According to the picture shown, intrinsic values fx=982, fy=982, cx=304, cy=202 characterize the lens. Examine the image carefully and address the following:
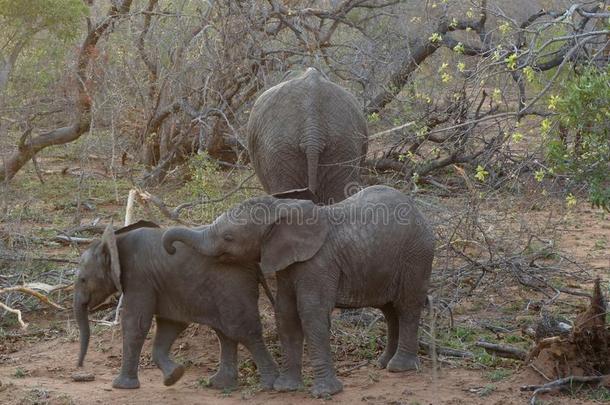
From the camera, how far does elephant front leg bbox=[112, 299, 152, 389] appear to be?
21.2ft

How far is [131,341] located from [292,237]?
1275 mm

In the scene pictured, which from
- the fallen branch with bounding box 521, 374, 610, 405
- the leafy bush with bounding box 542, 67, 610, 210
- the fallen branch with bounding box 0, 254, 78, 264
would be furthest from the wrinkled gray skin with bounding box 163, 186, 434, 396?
the fallen branch with bounding box 0, 254, 78, 264

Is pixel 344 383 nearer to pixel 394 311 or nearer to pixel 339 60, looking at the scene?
pixel 394 311

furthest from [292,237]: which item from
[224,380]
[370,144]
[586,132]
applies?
[370,144]

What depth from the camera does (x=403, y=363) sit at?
670 cm

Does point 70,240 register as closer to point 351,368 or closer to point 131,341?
point 131,341

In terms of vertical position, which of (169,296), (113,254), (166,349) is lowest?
(166,349)

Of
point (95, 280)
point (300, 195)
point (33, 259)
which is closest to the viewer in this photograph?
point (95, 280)

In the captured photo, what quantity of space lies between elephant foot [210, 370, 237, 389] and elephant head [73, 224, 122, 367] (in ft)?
2.84

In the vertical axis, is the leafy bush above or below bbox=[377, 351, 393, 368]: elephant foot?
above

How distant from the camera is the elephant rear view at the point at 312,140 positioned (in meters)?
7.69

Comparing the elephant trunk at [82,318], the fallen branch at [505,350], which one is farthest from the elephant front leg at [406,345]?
the elephant trunk at [82,318]

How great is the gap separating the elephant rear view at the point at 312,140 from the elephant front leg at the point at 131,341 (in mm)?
1748

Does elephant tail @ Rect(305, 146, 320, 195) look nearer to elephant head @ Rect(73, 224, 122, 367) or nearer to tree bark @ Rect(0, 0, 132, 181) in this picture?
elephant head @ Rect(73, 224, 122, 367)
